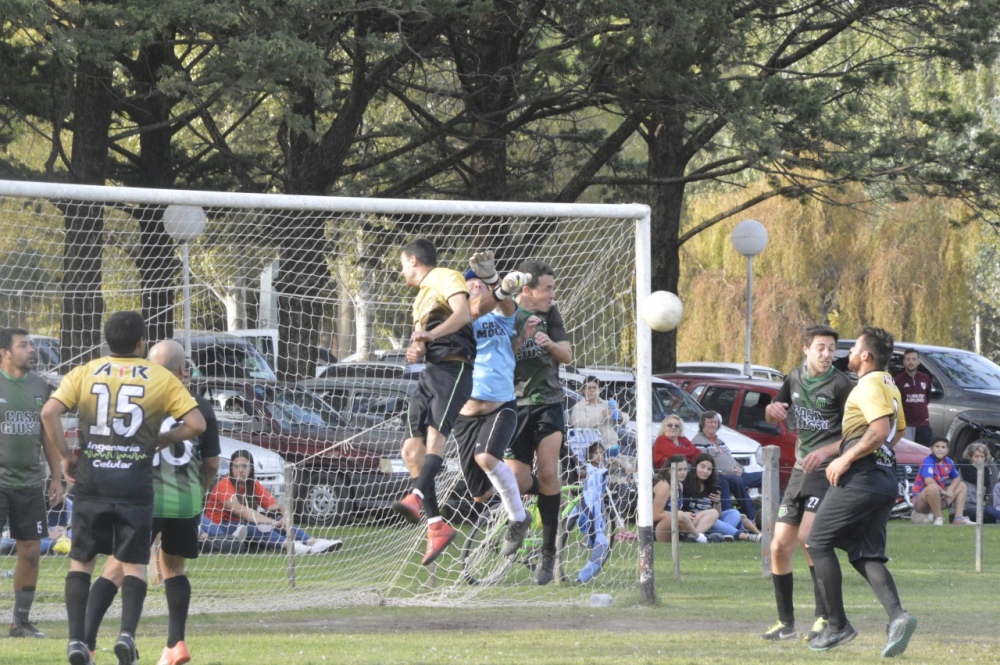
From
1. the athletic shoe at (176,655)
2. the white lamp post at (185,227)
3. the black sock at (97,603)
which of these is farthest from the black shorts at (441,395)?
the white lamp post at (185,227)

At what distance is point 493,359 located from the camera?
8.69 metres

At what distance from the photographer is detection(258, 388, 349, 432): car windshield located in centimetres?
1249

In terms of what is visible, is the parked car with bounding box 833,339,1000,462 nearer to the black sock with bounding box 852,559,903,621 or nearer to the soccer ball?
the soccer ball

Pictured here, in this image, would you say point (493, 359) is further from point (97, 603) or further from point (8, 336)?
point (8, 336)

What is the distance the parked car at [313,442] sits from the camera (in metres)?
12.2

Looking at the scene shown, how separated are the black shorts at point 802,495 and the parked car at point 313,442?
4.84 meters

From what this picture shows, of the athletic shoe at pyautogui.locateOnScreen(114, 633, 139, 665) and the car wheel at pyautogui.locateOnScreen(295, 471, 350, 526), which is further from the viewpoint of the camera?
the car wheel at pyautogui.locateOnScreen(295, 471, 350, 526)

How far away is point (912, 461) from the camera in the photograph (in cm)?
1706

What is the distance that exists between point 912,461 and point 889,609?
1012 centimetres

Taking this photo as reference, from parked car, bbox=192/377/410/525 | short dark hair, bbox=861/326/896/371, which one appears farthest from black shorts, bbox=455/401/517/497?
parked car, bbox=192/377/410/525

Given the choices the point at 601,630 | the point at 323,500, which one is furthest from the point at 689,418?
the point at 601,630

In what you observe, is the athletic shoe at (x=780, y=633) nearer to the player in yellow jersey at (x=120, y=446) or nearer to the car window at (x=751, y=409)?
the player in yellow jersey at (x=120, y=446)

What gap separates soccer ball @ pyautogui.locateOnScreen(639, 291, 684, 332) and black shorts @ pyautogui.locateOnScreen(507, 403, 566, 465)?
3.03ft

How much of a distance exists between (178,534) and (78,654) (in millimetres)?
883
